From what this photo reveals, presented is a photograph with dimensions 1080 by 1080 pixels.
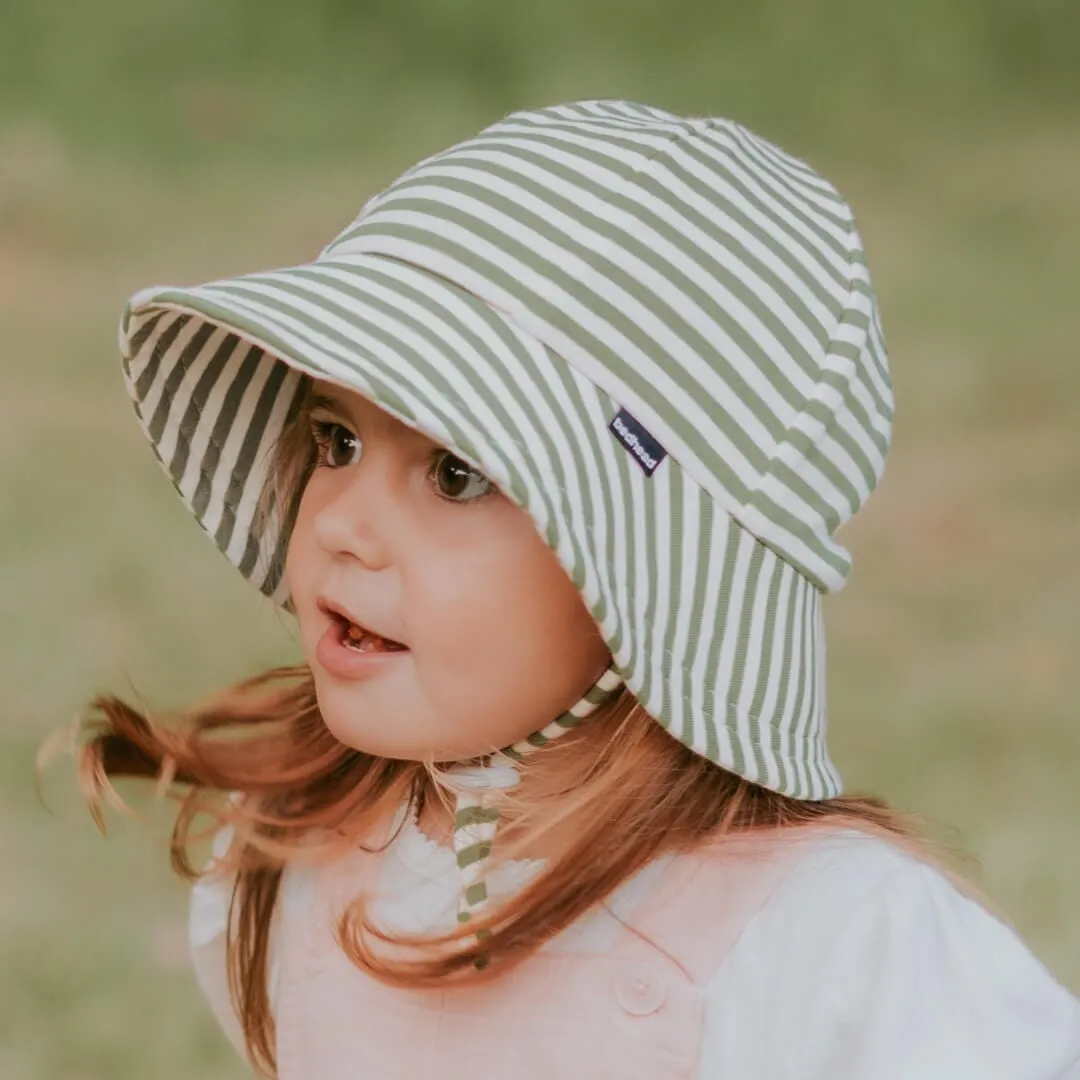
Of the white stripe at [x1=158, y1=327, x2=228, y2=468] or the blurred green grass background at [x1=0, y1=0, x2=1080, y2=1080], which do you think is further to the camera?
the blurred green grass background at [x1=0, y1=0, x2=1080, y2=1080]

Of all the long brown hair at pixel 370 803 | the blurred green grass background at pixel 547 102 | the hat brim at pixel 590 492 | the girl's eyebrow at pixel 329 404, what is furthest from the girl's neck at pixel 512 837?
the blurred green grass background at pixel 547 102

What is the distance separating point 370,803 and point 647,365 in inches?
13.5

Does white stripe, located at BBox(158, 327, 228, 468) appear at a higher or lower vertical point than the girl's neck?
higher

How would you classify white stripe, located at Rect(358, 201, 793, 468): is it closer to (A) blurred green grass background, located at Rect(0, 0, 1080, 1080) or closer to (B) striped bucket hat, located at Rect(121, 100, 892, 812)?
(B) striped bucket hat, located at Rect(121, 100, 892, 812)

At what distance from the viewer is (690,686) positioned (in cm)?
70

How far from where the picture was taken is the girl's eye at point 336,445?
2.55 ft

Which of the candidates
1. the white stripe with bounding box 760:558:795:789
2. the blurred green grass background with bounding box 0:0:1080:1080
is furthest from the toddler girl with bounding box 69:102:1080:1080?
the blurred green grass background with bounding box 0:0:1080:1080

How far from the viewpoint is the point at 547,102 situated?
163cm

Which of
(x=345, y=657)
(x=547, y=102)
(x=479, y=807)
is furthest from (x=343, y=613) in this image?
(x=547, y=102)

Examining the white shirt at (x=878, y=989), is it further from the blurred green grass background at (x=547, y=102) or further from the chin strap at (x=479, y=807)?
the blurred green grass background at (x=547, y=102)

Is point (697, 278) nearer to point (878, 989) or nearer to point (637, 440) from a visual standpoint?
point (637, 440)

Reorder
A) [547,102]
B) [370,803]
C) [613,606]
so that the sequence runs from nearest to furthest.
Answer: [613,606]
[370,803]
[547,102]

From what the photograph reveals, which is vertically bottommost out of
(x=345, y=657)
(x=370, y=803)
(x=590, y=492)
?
(x=370, y=803)

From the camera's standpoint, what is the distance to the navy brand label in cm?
68
